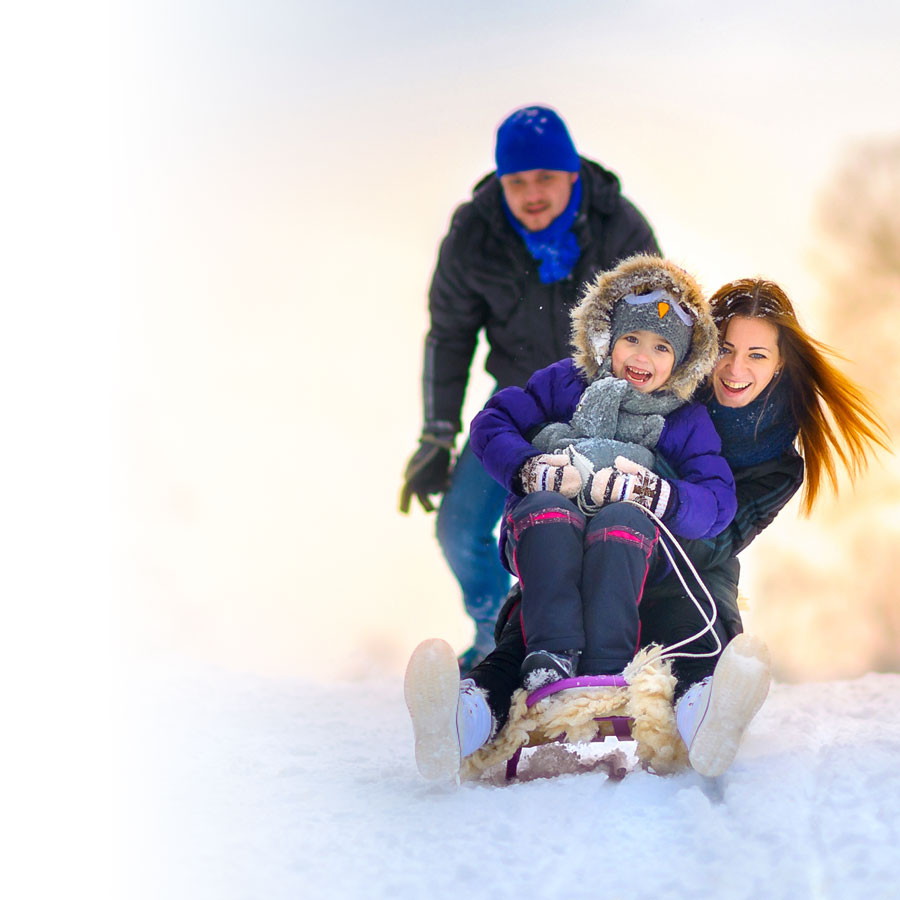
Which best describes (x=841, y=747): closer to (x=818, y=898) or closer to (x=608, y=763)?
(x=608, y=763)

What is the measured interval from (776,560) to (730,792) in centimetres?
289

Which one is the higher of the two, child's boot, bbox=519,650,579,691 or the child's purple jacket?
the child's purple jacket

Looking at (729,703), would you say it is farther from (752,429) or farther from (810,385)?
(810,385)

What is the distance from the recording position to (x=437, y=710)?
4.92 ft

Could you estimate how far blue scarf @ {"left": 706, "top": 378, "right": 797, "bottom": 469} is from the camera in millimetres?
2023

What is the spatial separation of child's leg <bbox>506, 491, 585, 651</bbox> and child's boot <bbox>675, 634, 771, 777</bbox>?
25cm

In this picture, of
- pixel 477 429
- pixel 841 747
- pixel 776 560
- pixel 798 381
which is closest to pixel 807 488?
pixel 798 381

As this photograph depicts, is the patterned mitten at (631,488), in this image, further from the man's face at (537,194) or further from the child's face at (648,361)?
the man's face at (537,194)

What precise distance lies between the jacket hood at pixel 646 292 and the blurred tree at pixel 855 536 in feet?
6.95

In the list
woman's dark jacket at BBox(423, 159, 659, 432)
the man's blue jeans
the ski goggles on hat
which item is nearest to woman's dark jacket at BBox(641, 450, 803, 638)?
the ski goggles on hat

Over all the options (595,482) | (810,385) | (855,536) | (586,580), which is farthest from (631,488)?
(855,536)

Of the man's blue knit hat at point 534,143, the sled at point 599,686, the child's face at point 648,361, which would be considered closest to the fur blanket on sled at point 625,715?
the sled at point 599,686

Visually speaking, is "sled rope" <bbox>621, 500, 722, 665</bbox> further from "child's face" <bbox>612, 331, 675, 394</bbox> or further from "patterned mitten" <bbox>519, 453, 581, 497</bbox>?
"child's face" <bbox>612, 331, 675, 394</bbox>

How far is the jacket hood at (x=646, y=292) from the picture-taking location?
75.6 inches
